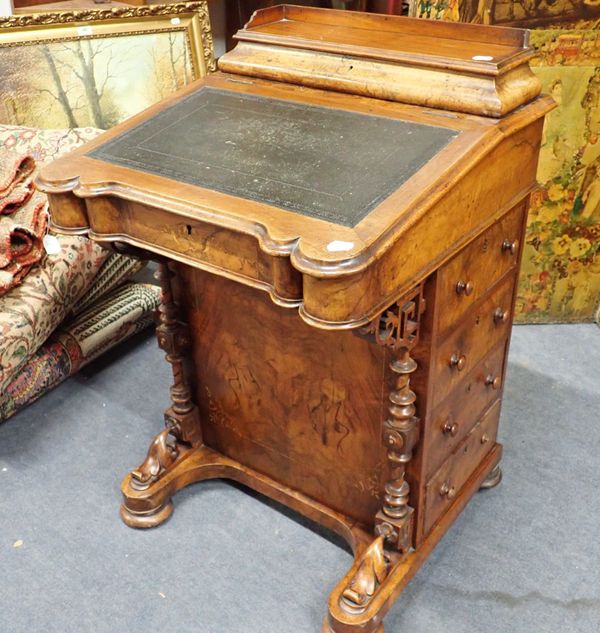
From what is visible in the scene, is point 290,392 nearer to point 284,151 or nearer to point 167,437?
point 167,437

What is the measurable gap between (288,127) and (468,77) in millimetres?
372

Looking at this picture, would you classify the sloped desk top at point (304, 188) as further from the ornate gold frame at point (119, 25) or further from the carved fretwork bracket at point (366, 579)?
the ornate gold frame at point (119, 25)

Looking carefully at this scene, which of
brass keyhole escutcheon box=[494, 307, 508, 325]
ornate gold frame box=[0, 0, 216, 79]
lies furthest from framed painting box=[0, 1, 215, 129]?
brass keyhole escutcheon box=[494, 307, 508, 325]

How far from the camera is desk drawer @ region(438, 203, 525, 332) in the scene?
5.09 ft

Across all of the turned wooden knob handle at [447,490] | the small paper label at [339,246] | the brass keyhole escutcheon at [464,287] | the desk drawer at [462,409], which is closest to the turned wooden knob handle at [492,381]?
the desk drawer at [462,409]

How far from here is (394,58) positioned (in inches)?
62.7

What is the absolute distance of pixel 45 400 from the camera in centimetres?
258

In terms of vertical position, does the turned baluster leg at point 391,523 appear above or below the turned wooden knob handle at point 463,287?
below

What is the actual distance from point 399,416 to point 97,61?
1911mm

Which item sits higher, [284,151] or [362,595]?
[284,151]

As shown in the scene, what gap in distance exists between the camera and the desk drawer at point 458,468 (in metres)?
1.86

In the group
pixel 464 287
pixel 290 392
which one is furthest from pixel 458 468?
pixel 464 287

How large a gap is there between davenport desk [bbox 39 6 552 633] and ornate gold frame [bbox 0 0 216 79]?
3.34 feet

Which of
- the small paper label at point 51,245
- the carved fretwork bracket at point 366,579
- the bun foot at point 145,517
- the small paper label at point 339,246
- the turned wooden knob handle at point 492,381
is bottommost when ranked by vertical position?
the bun foot at point 145,517
